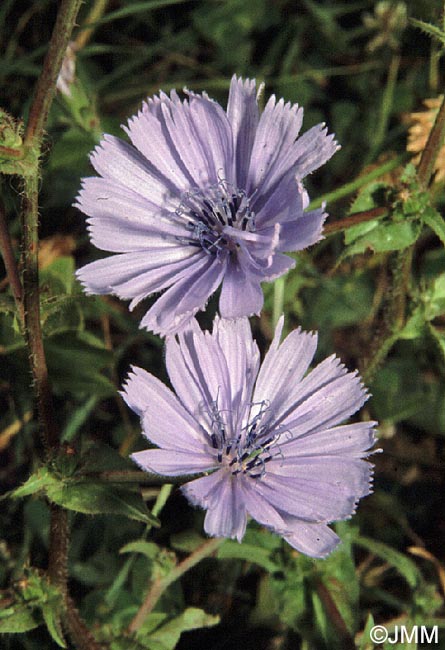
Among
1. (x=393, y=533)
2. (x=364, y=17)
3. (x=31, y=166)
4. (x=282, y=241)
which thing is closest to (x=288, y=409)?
(x=282, y=241)

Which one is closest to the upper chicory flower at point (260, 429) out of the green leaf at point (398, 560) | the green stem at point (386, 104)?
the green leaf at point (398, 560)

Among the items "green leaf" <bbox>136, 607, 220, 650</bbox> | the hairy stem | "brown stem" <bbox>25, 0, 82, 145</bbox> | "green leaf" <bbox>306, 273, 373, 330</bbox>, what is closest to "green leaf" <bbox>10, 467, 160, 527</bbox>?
the hairy stem

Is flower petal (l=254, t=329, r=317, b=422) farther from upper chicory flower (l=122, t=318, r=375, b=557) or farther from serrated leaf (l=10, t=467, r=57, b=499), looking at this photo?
serrated leaf (l=10, t=467, r=57, b=499)

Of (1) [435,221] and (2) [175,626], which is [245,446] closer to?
(2) [175,626]

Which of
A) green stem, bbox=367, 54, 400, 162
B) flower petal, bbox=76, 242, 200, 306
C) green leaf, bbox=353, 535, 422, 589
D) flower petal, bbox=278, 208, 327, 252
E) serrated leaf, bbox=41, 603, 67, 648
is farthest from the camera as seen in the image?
green stem, bbox=367, 54, 400, 162

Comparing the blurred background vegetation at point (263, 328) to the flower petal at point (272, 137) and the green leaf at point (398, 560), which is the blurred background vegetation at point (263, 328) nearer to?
the green leaf at point (398, 560)

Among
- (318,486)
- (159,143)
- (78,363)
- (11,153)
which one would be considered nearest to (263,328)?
(78,363)
